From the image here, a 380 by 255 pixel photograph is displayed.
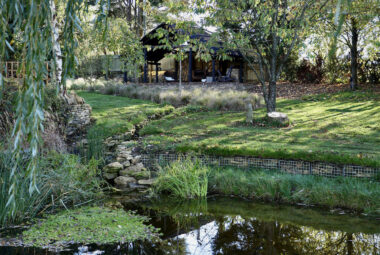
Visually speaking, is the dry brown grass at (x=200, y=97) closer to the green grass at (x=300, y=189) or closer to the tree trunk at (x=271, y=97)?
the tree trunk at (x=271, y=97)

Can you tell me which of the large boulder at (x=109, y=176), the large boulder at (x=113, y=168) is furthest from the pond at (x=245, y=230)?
the large boulder at (x=113, y=168)

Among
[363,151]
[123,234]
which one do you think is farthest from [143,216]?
[363,151]

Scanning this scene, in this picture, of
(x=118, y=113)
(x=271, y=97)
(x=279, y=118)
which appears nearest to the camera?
(x=279, y=118)

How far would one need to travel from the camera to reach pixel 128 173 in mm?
7516

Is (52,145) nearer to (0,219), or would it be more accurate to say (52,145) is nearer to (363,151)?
(0,219)

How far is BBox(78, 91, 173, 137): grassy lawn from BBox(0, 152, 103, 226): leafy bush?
325 cm

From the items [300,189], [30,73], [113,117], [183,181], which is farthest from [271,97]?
[30,73]

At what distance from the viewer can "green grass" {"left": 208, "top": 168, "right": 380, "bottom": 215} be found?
19.4 ft

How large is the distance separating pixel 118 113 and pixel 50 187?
23.4 ft

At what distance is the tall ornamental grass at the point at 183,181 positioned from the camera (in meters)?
6.61

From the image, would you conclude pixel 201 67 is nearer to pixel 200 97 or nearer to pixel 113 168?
pixel 200 97

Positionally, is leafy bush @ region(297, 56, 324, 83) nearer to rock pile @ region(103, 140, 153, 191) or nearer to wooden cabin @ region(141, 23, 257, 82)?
wooden cabin @ region(141, 23, 257, 82)

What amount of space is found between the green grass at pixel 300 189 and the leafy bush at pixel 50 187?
225 centimetres

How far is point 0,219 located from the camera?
15.8 feet
